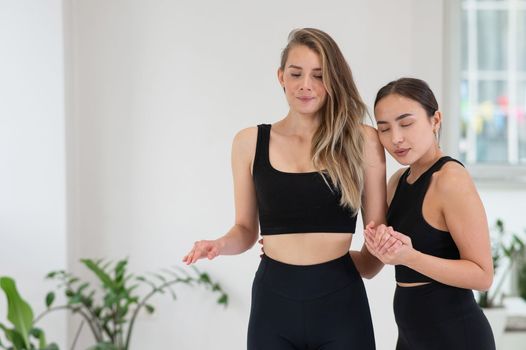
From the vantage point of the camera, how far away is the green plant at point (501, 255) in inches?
157

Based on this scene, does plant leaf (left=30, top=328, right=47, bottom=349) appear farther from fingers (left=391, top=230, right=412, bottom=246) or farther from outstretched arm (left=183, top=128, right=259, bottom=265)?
fingers (left=391, top=230, right=412, bottom=246)

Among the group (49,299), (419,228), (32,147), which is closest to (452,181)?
(419,228)

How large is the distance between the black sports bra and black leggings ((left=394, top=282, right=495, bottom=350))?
26 centimetres

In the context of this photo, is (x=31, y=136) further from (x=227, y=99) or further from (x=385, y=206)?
(x=385, y=206)

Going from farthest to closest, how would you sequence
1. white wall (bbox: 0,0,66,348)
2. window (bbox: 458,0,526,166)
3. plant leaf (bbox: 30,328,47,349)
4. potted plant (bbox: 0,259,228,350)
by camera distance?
1. window (bbox: 458,0,526,166)
2. white wall (bbox: 0,0,66,348)
3. potted plant (bbox: 0,259,228,350)
4. plant leaf (bbox: 30,328,47,349)

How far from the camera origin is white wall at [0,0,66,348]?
11.6ft

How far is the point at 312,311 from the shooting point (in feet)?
6.33

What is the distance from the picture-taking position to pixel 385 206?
204cm

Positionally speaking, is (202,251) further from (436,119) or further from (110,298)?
(110,298)

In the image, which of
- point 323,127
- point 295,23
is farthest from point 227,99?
point 323,127

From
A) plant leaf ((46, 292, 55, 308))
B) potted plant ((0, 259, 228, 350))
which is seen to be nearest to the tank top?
potted plant ((0, 259, 228, 350))

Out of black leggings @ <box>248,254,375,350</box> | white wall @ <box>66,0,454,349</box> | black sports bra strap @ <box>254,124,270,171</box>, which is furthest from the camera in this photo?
white wall @ <box>66,0,454,349</box>

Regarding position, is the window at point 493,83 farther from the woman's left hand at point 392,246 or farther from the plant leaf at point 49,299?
the woman's left hand at point 392,246

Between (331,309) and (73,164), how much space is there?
6.99 feet
